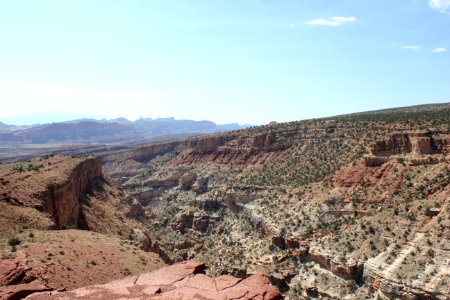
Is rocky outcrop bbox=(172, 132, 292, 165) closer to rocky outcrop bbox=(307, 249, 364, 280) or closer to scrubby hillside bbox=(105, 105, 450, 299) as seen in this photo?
scrubby hillside bbox=(105, 105, 450, 299)

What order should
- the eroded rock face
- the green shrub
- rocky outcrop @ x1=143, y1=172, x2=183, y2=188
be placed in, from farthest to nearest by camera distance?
rocky outcrop @ x1=143, y1=172, x2=183, y2=188
the green shrub
the eroded rock face

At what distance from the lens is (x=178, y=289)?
1477 centimetres

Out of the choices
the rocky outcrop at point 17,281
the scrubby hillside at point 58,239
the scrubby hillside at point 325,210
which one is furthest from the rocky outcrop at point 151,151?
the rocky outcrop at point 17,281

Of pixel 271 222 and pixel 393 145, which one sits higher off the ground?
pixel 393 145

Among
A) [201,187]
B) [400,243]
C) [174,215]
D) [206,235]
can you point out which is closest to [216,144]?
[201,187]

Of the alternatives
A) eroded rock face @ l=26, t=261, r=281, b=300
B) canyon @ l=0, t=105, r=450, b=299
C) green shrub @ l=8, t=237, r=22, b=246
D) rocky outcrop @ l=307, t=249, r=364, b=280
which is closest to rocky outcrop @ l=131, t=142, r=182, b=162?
canyon @ l=0, t=105, r=450, b=299

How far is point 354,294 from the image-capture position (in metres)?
37.2

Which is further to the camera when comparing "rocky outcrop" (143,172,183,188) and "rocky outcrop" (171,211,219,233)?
"rocky outcrop" (143,172,183,188)

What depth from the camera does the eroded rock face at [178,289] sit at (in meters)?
14.3

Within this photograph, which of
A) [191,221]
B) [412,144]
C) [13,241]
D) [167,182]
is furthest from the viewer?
[167,182]

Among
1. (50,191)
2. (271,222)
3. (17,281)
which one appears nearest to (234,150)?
(271,222)

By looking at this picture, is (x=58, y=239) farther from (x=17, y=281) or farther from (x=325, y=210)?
(x=325, y=210)

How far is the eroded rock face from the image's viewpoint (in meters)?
14.3

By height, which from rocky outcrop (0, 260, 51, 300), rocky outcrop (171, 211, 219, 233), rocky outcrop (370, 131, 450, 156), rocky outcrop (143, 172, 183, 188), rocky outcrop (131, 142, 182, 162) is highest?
rocky outcrop (370, 131, 450, 156)
